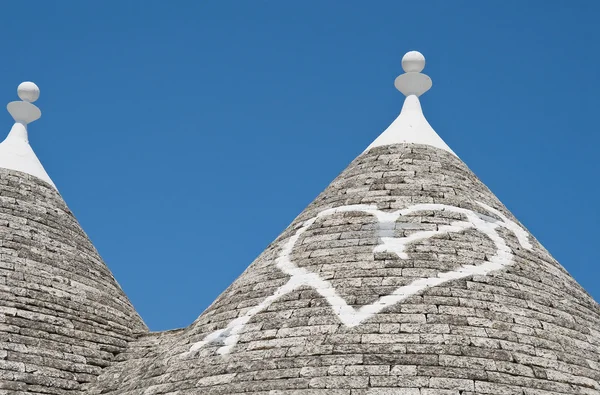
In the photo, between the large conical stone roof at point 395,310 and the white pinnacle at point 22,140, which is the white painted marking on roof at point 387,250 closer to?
the large conical stone roof at point 395,310

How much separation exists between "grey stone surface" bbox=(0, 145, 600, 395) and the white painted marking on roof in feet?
0.26

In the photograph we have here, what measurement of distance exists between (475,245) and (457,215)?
607mm

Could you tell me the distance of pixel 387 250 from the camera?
36.7 ft

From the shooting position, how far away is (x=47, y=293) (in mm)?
13555

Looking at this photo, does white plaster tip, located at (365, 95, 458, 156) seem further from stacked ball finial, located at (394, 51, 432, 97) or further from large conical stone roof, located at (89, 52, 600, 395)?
large conical stone roof, located at (89, 52, 600, 395)

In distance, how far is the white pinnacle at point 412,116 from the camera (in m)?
13.7

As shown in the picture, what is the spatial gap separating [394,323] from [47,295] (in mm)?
5726

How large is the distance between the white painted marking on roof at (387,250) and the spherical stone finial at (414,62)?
9.75ft

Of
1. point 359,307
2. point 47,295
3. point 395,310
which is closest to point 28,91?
point 47,295

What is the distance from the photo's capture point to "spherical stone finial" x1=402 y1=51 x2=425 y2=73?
47.6 feet

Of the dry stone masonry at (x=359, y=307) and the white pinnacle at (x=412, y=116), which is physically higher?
the white pinnacle at (x=412, y=116)

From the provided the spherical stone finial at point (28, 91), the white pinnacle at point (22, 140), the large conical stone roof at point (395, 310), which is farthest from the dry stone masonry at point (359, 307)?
the spherical stone finial at point (28, 91)

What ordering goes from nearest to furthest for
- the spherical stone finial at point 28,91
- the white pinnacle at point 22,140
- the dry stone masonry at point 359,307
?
1. the dry stone masonry at point 359,307
2. the white pinnacle at point 22,140
3. the spherical stone finial at point 28,91

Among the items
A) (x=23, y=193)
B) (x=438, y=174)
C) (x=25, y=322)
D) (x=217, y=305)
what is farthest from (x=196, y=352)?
(x=23, y=193)
